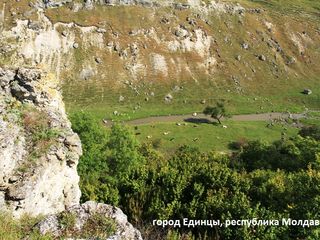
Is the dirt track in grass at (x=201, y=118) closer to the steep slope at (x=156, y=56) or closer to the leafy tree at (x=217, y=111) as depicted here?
the leafy tree at (x=217, y=111)

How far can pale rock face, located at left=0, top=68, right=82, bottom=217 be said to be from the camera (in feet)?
84.8

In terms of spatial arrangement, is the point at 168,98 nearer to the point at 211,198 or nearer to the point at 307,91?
the point at 307,91

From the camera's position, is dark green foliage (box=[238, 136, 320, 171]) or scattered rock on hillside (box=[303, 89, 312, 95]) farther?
scattered rock on hillside (box=[303, 89, 312, 95])

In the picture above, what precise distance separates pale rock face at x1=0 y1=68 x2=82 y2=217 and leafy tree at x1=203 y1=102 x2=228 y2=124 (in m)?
112

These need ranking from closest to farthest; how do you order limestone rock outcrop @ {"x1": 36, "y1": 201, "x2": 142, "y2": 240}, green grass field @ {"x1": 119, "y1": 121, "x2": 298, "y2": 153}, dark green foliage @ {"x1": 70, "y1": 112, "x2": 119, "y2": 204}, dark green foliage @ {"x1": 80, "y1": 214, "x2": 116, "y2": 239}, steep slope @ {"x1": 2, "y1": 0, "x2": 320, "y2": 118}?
dark green foliage @ {"x1": 80, "y1": 214, "x2": 116, "y2": 239}, limestone rock outcrop @ {"x1": 36, "y1": 201, "x2": 142, "y2": 240}, dark green foliage @ {"x1": 70, "y1": 112, "x2": 119, "y2": 204}, green grass field @ {"x1": 119, "y1": 121, "x2": 298, "y2": 153}, steep slope @ {"x1": 2, "y1": 0, "x2": 320, "y2": 118}

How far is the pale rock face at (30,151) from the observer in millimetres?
25859

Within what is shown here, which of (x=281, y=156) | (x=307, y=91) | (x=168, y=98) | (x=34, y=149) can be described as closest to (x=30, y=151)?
(x=34, y=149)

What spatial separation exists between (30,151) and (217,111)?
119852 millimetres

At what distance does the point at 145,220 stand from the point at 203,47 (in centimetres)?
15219

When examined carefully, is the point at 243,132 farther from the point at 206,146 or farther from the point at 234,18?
the point at 234,18

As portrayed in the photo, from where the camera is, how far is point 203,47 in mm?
183125

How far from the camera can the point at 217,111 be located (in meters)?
143

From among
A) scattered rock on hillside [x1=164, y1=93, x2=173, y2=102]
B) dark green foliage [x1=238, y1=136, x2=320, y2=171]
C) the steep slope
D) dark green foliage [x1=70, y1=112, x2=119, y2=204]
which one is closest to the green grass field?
the steep slope

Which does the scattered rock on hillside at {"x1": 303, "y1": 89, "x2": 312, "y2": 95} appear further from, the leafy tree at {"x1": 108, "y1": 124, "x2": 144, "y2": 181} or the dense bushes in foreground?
the dense bushes in foreground
